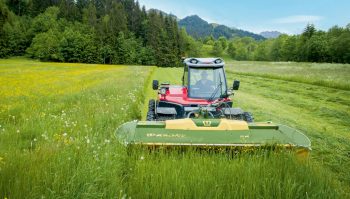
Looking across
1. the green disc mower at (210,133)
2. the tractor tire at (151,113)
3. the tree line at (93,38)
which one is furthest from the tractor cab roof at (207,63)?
the tree line at (93,38)

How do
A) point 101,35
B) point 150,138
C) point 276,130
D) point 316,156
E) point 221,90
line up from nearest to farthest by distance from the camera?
point 150,138
point 276,130
point 316,156
point 221,90
point 101,35

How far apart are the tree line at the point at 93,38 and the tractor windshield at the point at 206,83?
217 feet

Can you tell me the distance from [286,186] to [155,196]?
57.4 inches

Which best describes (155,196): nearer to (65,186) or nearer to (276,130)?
(65,186)

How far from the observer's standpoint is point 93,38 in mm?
78500

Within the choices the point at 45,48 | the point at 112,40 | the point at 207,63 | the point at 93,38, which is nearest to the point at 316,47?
the point at 112,40

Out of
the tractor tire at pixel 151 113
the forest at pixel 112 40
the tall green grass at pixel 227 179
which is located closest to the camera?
the tall green grass at pixel 227 179

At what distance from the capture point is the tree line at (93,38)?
253 ft

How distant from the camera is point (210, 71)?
32.1 ft

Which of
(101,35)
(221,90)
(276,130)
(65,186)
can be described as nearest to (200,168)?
(65,186)

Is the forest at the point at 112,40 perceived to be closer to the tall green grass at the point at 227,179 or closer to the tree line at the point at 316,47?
the tree line at the point at 316,47

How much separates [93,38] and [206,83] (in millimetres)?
72363

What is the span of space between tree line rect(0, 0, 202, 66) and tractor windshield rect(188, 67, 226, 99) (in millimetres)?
66073

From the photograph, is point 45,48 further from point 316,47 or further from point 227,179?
point 227,179
